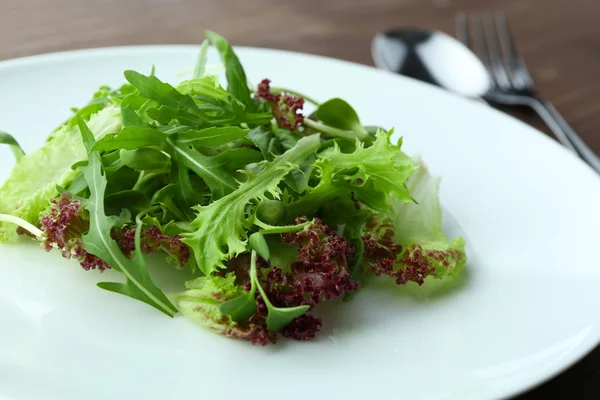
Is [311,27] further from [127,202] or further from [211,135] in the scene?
[127,202]

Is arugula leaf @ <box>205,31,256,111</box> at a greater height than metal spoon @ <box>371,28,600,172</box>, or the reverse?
arugula leaf @ <box>205,31,256,111</box>

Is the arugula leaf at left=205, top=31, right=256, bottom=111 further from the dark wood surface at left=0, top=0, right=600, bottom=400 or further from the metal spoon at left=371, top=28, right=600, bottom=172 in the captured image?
the dark wood surface at left=0, top=0, right=600, bottom=400

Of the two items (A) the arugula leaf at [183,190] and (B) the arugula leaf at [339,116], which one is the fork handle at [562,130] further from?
(A) the arugula leaf at [183,190]

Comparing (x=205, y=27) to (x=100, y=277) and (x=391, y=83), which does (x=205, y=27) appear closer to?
(x=391, y=83)

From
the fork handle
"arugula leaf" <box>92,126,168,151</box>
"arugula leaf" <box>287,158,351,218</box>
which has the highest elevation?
"arugula leaf" <box>92,126,168,151</box>

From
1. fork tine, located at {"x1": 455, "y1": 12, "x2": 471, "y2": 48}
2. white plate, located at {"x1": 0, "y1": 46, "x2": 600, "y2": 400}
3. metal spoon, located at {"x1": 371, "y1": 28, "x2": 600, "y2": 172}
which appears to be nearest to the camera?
white plate, located at {"x1": 0, "y1": 46, "x2": 600, "y2": 400}

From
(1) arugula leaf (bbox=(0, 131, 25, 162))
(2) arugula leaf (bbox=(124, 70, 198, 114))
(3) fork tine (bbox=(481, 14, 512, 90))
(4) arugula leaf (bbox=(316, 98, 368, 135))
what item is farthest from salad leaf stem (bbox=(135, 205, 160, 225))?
(3) fork tine (bbox=(481, 14, 512, 90))

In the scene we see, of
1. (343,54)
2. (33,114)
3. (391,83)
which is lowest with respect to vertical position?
(343,54)

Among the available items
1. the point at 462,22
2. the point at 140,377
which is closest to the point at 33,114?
the point at 140,377
